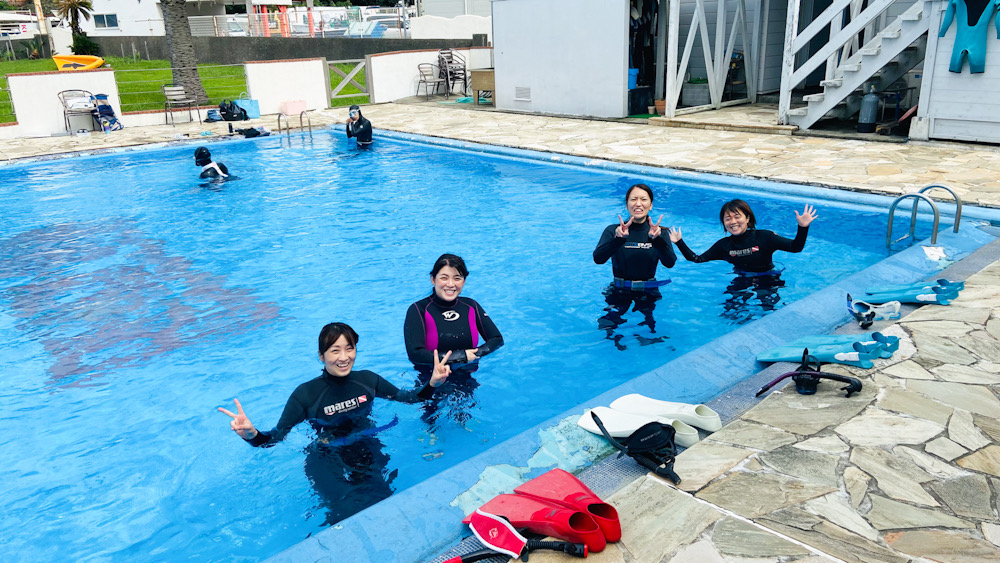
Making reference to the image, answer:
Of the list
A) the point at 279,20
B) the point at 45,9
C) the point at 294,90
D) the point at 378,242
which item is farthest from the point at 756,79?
the point at 45,9

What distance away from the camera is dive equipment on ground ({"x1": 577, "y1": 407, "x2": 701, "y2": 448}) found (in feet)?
12.5

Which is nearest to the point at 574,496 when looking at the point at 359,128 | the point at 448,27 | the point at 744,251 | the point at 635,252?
the point at 635,252

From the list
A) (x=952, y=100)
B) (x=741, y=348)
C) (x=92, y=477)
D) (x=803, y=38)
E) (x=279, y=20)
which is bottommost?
(x=92, y=477)

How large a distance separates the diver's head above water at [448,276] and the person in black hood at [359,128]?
39.2 feet

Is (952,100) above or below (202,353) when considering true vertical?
above

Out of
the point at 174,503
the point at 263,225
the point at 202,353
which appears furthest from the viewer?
the point at 263,225

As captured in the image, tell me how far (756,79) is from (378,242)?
1196cm

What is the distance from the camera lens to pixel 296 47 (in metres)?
32.7

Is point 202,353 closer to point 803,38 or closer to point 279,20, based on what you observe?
point 803,38

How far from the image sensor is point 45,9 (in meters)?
47.7

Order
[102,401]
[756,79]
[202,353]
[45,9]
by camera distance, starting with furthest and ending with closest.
Answer: [45,9]
[756,79]
[202,353]
[102,401]

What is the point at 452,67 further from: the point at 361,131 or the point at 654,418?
the point at 654,418

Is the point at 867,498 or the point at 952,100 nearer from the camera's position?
the point at 867,498

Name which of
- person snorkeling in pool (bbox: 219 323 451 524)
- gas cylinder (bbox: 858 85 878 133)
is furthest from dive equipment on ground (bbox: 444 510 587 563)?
gas cylinder (bbox: 858 85 878 133)
